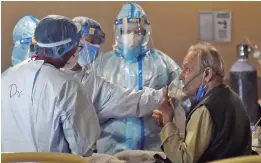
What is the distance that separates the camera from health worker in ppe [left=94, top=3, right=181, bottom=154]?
2.09m

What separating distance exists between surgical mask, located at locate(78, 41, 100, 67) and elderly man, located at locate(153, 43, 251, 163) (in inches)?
27.5

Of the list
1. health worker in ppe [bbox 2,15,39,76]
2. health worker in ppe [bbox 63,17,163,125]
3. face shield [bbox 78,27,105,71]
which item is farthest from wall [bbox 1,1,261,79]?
health worker in ppe [bbox 63,17,163,125]

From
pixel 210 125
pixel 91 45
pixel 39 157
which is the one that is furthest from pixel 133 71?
pixel 39 157

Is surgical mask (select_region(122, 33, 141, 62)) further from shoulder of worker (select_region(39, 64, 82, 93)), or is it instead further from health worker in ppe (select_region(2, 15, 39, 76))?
shoulder of worker (select_region(39, 64, 82, 93))

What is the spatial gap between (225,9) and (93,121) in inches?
80.7

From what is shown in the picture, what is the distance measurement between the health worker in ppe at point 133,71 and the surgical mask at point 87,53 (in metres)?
0.11

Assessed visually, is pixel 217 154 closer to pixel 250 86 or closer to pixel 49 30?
pixel 49 30

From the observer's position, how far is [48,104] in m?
1.51

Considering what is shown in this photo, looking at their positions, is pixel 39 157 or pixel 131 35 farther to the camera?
pixel 131 35

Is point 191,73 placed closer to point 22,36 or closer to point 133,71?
point 133,71

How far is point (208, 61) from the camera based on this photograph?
148 centimetres

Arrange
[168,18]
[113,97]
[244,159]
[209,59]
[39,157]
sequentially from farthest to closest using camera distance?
[168,18], [113,97], [209,59], [39,157], [244,159]

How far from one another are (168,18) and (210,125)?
1.95 metres

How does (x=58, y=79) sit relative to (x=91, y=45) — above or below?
below
